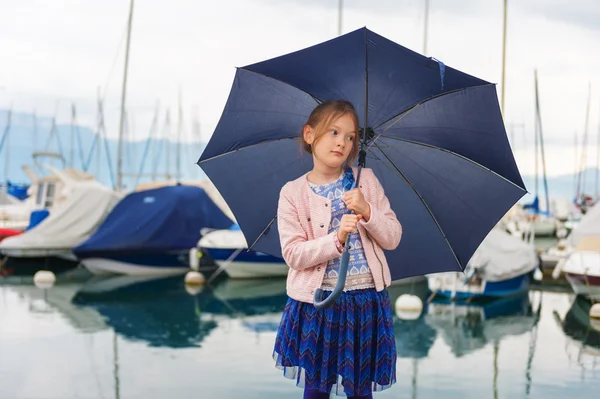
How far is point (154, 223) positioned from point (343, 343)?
46.9 feet

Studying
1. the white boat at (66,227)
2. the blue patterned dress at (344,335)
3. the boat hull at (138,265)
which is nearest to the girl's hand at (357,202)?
the blue patterned dress at (344,335)

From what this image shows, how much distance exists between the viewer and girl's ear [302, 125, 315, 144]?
10.4 feet

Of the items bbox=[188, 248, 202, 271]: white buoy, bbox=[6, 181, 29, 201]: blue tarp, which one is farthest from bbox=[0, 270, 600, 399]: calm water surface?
bbox=[6, 181, 29, 201]: blue tarp

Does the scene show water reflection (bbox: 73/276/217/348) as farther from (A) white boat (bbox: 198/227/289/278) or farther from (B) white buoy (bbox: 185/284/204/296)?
(A) white boat (bbox: 198/227/289/278)

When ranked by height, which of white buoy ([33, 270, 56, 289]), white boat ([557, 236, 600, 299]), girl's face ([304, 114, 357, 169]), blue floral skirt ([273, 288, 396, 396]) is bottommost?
white buoy ([33, 270, 56, 289])

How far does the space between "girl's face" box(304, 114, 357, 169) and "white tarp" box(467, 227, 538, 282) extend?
33.3 feet

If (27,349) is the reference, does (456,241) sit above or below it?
above

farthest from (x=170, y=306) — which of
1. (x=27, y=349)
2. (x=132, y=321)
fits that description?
(x=27, y=349)

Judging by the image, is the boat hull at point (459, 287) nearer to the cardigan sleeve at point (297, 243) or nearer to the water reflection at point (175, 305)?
the water reflection at point (175, 305)

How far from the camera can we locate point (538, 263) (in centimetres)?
1562

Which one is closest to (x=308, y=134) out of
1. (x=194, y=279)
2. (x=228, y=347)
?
(x=228, y=347)

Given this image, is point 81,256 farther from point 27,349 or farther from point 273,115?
point 273,115

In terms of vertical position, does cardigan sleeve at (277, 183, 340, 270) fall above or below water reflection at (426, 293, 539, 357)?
above

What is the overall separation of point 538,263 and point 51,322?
10.00 m
